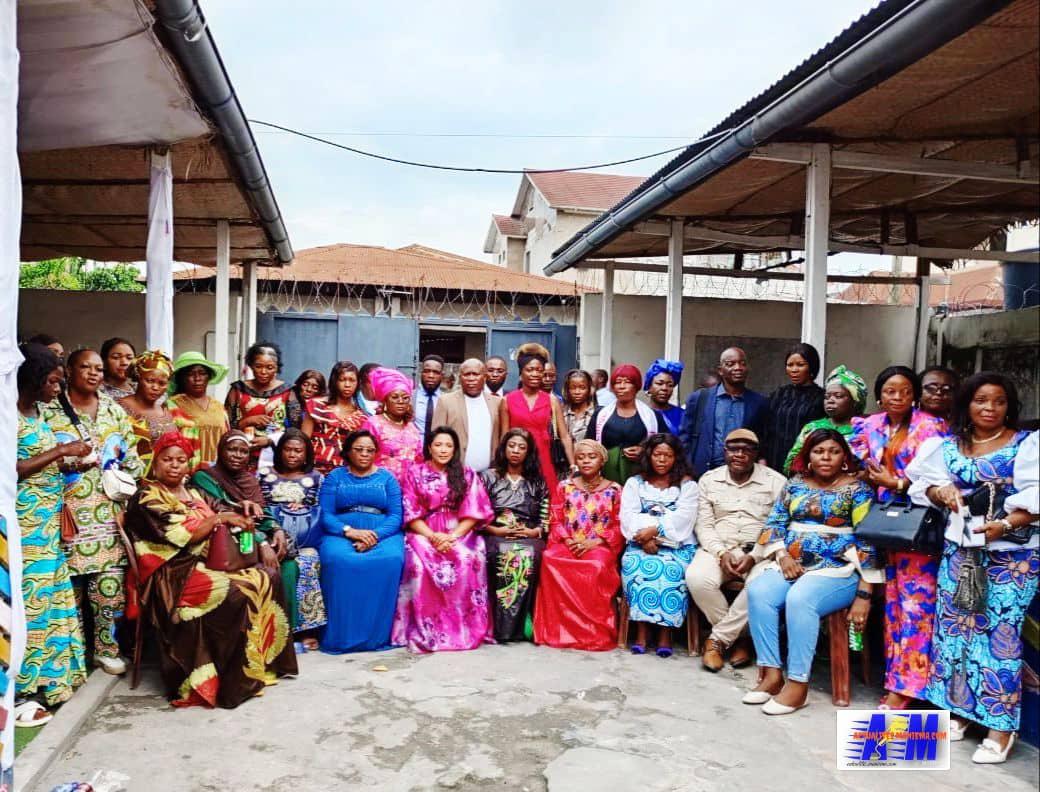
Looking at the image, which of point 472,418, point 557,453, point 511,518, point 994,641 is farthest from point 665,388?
point 994,641

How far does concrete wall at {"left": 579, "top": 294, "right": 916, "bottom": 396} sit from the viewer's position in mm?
12094

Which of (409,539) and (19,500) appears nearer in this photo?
(19,500)

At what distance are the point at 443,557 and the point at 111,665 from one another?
1.90 m

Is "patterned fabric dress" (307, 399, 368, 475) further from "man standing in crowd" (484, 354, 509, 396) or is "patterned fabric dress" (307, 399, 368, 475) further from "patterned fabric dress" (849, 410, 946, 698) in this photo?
"patterned fabric dress" (849, 410, 946, 698)

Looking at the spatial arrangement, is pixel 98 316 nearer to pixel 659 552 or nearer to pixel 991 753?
pixel 659 552

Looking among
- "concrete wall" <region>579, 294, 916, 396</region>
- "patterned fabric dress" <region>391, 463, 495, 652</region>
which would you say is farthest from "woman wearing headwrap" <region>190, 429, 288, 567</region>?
"concrete wall" <region>579, 294, 916, 396</region>

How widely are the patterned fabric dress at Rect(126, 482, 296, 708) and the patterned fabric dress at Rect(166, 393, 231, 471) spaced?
730 millimetres

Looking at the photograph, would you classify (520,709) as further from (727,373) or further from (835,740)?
(727,373)

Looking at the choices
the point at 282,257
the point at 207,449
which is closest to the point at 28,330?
the point at 282,257

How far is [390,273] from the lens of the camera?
→ 53.2 ft

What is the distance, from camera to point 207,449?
5.40m

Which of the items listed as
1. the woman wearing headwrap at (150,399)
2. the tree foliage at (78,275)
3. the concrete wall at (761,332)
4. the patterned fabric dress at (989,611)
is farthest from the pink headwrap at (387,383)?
the tree foliage at (78,275)

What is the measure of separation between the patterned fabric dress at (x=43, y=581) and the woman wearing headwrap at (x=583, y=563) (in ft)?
8.61

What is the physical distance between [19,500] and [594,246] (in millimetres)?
7178
